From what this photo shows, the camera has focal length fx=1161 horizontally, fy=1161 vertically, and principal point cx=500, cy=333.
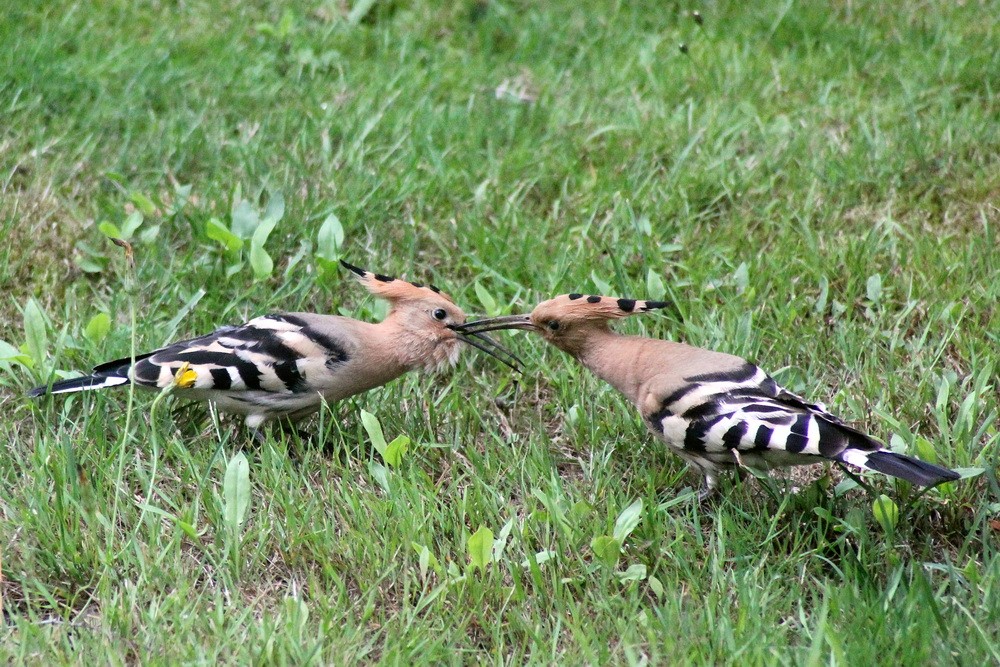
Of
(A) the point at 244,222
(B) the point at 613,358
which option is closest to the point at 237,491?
(B) the point at 613,358

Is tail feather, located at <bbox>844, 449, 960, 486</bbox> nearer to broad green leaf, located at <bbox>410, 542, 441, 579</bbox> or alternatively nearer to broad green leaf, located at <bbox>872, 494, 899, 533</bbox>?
broad green leaf, located at <bbox>872, 494, 899, 533</bbox>

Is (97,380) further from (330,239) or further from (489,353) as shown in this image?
(489,353)

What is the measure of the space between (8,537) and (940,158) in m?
3.97

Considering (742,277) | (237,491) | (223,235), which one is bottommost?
(237,491)

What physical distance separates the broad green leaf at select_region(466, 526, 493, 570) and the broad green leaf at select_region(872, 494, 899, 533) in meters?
1.10

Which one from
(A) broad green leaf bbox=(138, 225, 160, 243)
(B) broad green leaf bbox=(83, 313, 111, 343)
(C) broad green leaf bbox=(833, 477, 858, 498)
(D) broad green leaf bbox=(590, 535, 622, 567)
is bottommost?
(C) broad green leaf bbox=(833, 477, 858, 498)

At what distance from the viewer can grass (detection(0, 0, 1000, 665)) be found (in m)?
3.04

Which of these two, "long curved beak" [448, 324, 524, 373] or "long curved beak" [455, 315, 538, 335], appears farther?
"long curved beak" [448, 324, 524, 373]

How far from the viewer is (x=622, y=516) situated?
3236mm

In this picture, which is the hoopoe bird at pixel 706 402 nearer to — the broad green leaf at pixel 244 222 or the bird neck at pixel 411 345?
the bird neck at pixel 411 345

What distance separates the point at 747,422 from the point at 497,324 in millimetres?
1065

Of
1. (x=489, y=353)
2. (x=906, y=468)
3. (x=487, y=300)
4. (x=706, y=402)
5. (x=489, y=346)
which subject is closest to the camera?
(x=906, y=468)

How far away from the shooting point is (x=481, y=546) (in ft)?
10.2

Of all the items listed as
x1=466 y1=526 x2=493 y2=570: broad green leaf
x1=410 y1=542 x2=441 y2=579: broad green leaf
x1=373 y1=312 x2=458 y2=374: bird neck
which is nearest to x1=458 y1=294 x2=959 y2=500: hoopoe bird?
x1=373 y1=312 x2=458 y2=374: bird neck
